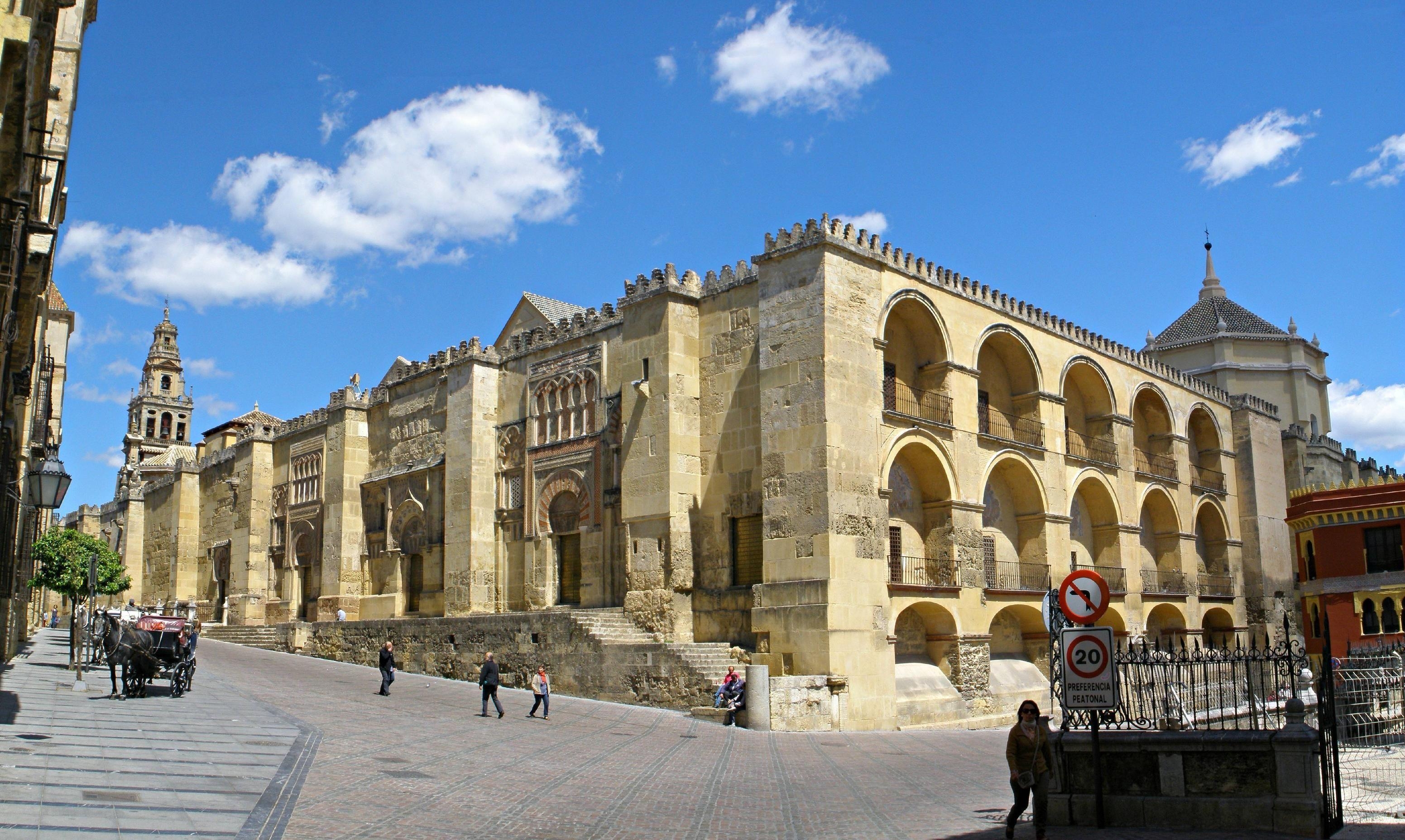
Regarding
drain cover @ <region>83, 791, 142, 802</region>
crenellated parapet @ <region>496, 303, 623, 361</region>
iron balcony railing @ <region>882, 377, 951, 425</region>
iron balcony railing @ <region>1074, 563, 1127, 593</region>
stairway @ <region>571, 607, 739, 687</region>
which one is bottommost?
drain cover @ <region>83, 791, 142, 802</region>

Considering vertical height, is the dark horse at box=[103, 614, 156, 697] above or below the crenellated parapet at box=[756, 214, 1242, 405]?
below

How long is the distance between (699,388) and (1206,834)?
16.5 metres

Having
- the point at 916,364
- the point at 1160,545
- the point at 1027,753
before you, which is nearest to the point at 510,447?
the point at 916,364

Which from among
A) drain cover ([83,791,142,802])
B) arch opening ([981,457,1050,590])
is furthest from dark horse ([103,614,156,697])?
arch opening ([981,457,1050,590])

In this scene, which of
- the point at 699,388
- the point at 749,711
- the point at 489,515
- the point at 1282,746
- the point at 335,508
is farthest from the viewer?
the point at 335,508

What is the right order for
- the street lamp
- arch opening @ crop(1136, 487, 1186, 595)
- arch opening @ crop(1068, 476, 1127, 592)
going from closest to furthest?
the street lamp < arch opening @ crop(1068, 476, 1127, 592) < arch opening @ crop(1136, 487, 1186, 595)

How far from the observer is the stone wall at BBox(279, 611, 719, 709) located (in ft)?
69.3

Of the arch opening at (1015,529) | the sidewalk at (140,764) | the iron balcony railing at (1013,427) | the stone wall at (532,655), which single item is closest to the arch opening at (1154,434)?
the iron balcony railing at (1013,427)

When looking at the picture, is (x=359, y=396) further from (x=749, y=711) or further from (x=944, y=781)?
(x=944, y=781)

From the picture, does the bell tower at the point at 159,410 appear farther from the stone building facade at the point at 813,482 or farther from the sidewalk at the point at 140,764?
the sidewalk at the point at 140,764

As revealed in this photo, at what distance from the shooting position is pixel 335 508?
3475cm

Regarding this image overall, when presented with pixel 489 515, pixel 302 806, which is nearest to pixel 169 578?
pixel 489 515

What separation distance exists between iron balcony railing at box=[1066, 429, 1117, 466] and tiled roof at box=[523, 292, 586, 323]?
49.0ft

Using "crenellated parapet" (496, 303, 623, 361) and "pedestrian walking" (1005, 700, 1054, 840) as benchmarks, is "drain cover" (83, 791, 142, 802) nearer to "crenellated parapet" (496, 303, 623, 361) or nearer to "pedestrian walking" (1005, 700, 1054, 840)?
"pedestrian walking" (1005, 700, 1054, 840)
